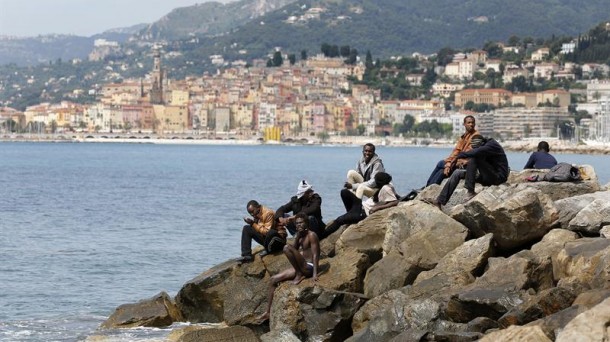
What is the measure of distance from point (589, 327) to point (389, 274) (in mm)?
3519

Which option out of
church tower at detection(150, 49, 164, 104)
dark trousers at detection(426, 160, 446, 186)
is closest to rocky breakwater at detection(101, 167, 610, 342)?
dark trousers at detection(426, 160, 446, 186)

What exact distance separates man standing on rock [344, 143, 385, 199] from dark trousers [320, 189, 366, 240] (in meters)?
0.14

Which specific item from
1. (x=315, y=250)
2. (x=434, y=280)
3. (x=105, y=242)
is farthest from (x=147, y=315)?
(x=105, y=242)

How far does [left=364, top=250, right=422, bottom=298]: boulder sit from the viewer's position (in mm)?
12403

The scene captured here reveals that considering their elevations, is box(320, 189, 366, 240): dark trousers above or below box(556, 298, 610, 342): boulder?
above

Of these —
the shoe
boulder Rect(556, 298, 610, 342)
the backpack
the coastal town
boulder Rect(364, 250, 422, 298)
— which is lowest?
the coastal town

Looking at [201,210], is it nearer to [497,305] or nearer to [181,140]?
[497,305]

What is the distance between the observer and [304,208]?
1359 cm

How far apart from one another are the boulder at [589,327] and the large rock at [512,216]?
3.19 metres

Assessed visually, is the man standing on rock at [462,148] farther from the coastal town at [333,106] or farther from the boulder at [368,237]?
the coastal town at [333,106]

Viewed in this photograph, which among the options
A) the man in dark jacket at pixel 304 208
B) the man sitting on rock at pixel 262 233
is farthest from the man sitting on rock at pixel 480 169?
→ the man sitting on rock at pixel 262 233

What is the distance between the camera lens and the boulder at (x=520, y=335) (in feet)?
31.2

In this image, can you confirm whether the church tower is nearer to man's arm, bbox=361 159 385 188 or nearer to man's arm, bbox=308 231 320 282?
man's arm, bbox=361 159 385 188

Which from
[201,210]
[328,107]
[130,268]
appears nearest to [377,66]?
[328,107]
